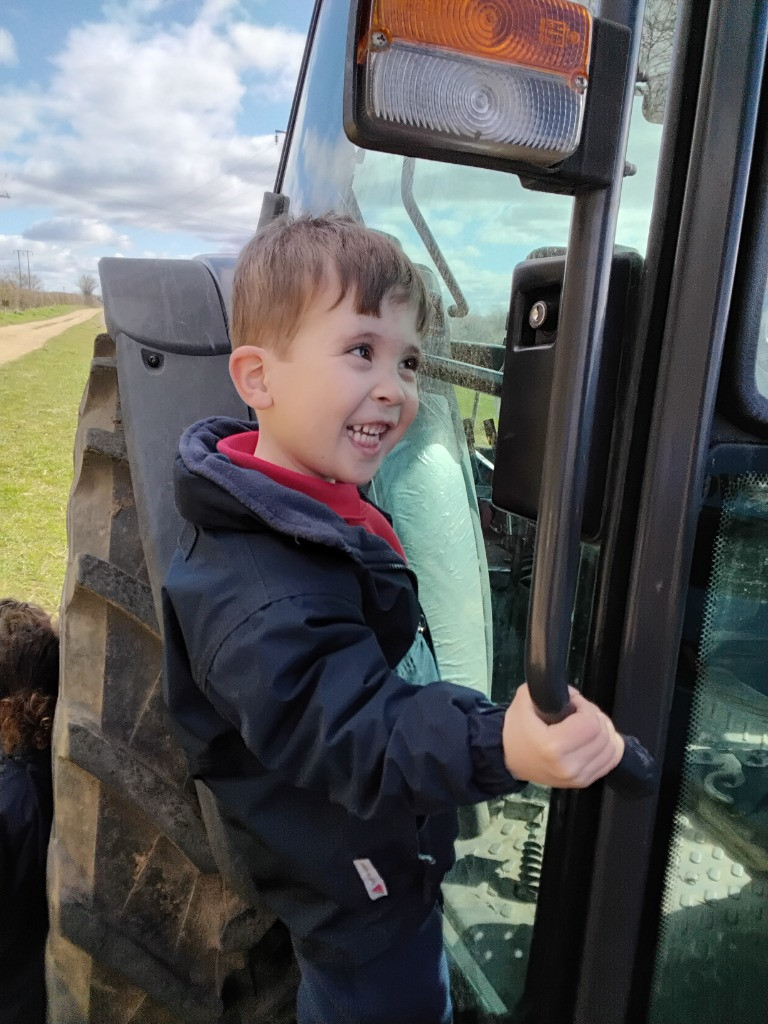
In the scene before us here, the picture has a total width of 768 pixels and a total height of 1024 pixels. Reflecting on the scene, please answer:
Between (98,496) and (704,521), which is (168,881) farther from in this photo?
(704,521)

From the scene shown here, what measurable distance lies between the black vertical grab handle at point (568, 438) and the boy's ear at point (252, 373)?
470 millimetres

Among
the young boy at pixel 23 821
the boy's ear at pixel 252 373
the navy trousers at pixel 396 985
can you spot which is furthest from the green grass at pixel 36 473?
the navy trousers at pixel 396 985

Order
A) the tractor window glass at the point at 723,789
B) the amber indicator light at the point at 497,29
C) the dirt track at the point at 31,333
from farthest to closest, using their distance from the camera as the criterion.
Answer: the dirt track at the point at 31,333 → the tractor window glass at the point at 723,789 → the amber indicator light at the point at 497,29

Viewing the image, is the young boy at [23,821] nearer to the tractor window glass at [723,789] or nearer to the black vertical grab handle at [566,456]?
the tractor window glass at [723,789]

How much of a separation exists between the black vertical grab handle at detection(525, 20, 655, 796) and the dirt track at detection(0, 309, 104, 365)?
62.9 ft

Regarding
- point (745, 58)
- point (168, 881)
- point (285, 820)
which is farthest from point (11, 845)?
point (745, 58)

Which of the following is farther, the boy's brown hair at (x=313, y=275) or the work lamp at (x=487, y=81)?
the boy's brown hair at (x=313, y=275)

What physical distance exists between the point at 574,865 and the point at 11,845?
1249 millimetres

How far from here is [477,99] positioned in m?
0.59

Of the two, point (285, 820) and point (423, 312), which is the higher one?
point (423, 312)

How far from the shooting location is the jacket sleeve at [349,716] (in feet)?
2.44

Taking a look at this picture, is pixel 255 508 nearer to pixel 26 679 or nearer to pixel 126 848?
pixel 126 848

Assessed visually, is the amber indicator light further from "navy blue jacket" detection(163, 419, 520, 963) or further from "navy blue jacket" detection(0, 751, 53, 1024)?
"navy blue jacket" detection(0, 751, 53, 1024)

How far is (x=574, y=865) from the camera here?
90 cm
